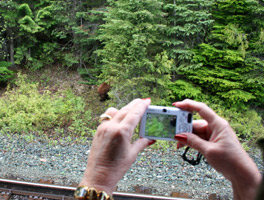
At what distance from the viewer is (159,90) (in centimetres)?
808

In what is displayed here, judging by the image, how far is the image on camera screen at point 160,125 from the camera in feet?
4.98

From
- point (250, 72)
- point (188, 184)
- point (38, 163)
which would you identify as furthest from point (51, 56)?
point (188, 184)

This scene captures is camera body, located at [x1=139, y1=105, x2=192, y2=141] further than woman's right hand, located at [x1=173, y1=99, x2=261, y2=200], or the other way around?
camera body, located at [x1=139, y1=105, x2=192, y2=141]

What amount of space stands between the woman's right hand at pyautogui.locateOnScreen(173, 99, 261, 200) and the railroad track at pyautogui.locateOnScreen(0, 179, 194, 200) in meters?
2.32

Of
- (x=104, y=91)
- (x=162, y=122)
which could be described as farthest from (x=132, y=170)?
(x=104, y=91)

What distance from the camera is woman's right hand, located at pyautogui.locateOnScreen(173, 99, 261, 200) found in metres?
1.15

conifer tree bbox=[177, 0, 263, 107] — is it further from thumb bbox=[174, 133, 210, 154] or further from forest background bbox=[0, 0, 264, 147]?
thumb bbox=[174, 133, 210, 154]

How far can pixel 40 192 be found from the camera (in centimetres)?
347

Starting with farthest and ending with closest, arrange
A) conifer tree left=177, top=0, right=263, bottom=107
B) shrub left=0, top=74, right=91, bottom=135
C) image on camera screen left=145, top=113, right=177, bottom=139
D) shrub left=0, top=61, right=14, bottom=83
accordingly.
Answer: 1. shrub left=0, top=61, right=14, bottom=83
2. conifer tree left=177, top=0, right=263, bottom=107
3. shrub left=0, top=74, right=91, bottom=135
4. image on camera screen left=145, top=113, right=177, bottom=139

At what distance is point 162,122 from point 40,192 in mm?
2824

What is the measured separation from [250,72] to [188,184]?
20.5 ft

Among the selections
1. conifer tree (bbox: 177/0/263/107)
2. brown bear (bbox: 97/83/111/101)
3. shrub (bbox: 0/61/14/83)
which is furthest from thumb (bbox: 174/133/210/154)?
shrub (bbox: 0/61/14/83)

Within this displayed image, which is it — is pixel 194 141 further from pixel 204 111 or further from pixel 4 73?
pixel 4 73

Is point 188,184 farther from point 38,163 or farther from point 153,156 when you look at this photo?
point 38,163
